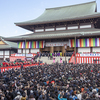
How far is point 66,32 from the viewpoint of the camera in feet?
90.6

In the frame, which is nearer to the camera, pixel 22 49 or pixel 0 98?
pixel 0 98

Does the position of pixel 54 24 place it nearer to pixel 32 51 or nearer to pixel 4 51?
pixel 32 51

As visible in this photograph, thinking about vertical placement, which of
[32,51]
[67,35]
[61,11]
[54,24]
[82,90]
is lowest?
[82,90]

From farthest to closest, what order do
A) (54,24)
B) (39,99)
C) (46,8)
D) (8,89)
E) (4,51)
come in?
(46,8) < (4,51) < (54,24) < (8,89) < (39,99)

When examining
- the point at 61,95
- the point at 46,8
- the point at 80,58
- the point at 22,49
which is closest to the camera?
the point at 61,95

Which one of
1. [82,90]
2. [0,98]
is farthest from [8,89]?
[82,90]

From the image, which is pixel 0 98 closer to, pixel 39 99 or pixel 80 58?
pixel 39 99

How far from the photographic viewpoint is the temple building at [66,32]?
26031mm

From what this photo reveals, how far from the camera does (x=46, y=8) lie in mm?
37906

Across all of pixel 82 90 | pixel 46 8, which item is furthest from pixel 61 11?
pixel 82 90

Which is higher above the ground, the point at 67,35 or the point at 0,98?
the point at 67,35

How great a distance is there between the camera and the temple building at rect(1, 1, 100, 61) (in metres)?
26.0

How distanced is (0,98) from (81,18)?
2394 centimetres

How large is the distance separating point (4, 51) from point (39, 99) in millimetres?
31742
